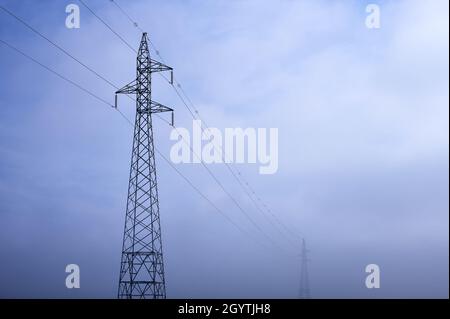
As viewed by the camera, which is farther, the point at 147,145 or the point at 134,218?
the point at 147,145
